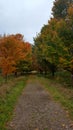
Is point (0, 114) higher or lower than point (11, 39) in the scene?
lower

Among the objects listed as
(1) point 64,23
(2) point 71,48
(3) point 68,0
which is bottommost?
(2) point 71,48

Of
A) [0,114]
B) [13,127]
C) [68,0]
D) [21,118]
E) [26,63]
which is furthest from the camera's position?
[26,63]

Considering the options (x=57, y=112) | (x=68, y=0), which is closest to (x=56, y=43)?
(x=68, y=0)

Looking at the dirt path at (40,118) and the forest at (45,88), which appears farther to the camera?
the forest at (45,88)

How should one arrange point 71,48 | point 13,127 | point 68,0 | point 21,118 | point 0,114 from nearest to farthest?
point 13,127 < point 21,118 < point 0,114 < point 71,48 < point 68,0

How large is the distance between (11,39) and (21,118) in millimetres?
31780

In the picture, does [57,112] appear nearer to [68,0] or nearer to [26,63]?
[68,0]

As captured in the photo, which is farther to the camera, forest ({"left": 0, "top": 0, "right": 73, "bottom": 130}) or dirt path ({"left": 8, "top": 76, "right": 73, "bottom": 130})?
forest ({"left": 0, "top": 0, "right": 73, "bottom": 130})

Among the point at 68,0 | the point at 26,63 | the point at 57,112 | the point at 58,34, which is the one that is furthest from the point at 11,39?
the point at 57,112

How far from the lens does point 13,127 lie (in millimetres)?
11836

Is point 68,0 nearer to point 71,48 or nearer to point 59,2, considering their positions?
point 59,2

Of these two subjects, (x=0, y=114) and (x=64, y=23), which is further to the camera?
(x=64, y=23)

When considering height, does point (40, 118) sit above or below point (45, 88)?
above

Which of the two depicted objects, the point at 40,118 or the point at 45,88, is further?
the point at 45,88
